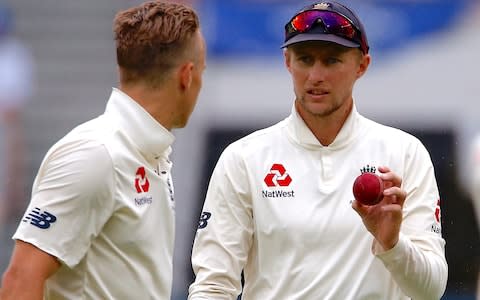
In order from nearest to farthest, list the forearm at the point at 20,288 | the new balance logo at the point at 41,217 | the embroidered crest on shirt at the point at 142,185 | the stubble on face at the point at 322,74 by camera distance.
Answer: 1. the forearm at the point at 20,288
2. the new balance logo at the point at 41,217
3. the embroidered crest on shirt at the point at 142,185
4. the stubble on face at the point at 322,74

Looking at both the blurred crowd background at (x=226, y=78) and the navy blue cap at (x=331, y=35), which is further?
the blurred crowd background at (x=226, y=78)

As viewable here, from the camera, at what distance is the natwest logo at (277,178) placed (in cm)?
447

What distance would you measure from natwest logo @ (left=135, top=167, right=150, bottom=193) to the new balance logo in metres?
0.31

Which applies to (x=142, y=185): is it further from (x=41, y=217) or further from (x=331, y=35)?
(x=331, y=35)

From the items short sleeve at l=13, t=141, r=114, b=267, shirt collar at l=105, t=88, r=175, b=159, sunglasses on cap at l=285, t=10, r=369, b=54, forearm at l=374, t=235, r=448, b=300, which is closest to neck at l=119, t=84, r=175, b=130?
shirt collar at l=105, t=88, r=175, b=159

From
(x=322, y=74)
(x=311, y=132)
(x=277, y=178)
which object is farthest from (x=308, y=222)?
(x=322, y=74)

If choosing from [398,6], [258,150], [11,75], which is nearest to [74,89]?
[11,75]

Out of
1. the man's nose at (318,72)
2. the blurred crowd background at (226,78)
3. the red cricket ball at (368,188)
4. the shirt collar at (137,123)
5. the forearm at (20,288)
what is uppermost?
the man's nose at (318,72)

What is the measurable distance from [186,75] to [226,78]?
10647 millimetres

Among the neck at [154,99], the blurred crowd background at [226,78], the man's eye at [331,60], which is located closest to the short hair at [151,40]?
the neck at [154,99]

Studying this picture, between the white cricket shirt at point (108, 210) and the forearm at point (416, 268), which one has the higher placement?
the white cricket shirt at point (108, 210)

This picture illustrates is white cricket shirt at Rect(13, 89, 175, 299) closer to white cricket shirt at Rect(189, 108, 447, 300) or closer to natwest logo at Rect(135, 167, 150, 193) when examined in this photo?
natwest logo at Rect(135, 167, 150, 193)

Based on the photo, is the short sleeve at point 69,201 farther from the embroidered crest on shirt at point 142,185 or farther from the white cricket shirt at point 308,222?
the white cricket shirt at point 308,222

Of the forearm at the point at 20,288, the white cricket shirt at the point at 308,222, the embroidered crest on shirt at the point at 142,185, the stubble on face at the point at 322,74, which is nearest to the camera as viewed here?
the forearm at the point at 20,288
